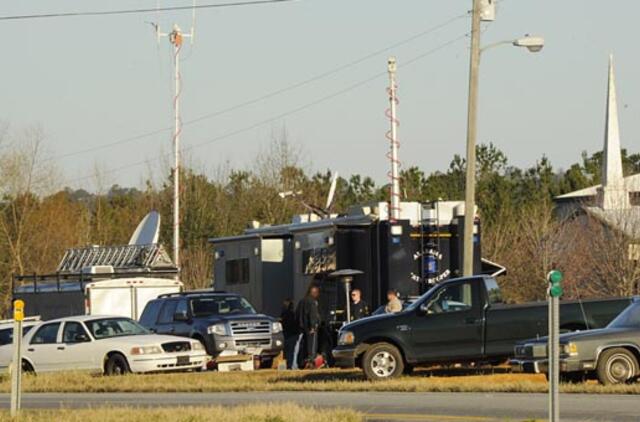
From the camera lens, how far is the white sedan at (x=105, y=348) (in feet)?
94.0

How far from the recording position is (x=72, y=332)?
29.9m

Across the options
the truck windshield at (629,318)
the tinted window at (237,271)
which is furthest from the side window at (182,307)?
the truck windshield at (629,318)

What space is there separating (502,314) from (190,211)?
1589 inches

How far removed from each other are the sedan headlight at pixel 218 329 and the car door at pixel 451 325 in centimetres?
713

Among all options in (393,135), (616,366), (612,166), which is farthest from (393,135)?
(612,166)

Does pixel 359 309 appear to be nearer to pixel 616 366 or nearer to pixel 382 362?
pixel 382 362

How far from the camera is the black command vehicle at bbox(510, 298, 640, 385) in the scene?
69.2 feet

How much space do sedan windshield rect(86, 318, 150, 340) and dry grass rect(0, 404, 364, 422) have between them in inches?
424

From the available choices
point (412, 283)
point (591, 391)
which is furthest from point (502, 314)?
point (412, 283)

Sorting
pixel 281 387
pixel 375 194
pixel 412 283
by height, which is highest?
pixel 375 194

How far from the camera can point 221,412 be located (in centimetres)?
1738

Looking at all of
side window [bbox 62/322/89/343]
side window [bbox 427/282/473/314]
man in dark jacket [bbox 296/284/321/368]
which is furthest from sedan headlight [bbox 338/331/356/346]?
side window [bbox 62/322/89/343]

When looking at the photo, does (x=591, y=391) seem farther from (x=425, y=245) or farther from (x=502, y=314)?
(x=425, y=245)

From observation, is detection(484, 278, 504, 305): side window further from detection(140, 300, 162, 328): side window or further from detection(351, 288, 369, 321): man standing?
detection(140, 300, 162, 328): side window
